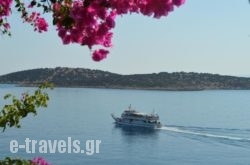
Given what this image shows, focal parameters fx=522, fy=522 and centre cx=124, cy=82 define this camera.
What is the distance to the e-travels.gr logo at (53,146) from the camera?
49803 millimetres

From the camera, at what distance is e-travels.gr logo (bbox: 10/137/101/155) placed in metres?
49.8

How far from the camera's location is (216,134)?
60781mm

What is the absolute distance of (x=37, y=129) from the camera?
6550 centimetres

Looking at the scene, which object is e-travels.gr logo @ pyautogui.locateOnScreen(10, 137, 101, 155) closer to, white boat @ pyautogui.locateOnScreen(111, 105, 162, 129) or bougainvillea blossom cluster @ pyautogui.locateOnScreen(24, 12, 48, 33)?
white boat @ pyautogui.locateOnScreen(111, 105, 162, 129)

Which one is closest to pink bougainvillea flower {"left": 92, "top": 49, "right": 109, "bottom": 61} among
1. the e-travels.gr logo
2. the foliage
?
the foliage

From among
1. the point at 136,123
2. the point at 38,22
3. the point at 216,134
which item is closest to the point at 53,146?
the point at 216,134

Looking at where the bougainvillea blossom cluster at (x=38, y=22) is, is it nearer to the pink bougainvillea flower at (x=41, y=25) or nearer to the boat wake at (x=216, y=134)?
the pink bougainvillea flower at (x=41, y=25)

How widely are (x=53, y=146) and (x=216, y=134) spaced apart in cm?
1913

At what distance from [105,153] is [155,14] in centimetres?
4600

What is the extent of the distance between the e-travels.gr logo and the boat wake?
1130cm

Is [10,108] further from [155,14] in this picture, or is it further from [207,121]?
[207,121]

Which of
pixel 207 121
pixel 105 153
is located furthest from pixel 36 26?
pixel 207 121

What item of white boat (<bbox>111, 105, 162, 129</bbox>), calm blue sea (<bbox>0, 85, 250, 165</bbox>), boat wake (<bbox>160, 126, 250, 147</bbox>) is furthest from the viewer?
white boat (<bbox>111, 105, 162, 129</bbox>)

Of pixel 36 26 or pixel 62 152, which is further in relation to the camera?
pixel 62 152
